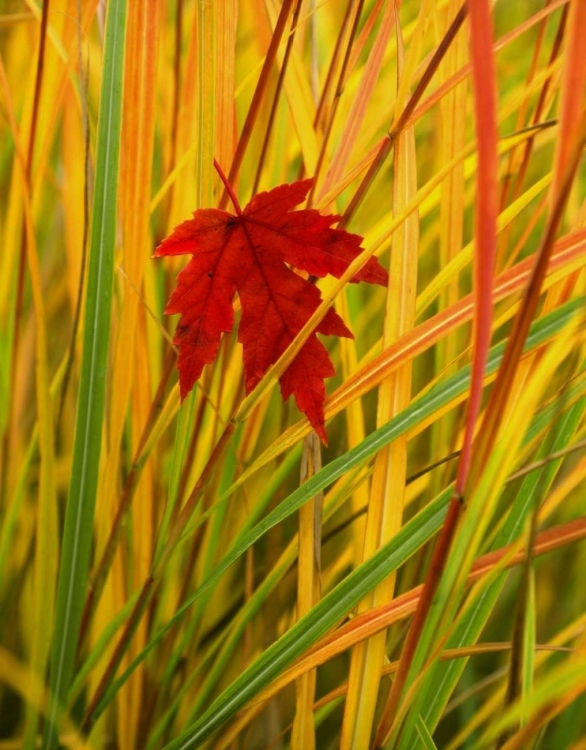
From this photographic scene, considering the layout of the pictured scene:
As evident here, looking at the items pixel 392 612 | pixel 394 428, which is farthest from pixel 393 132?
pixel 392 612

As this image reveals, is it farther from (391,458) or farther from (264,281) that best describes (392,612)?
(264,281)

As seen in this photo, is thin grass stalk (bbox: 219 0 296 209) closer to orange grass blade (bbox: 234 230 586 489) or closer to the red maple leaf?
the red maple leaf

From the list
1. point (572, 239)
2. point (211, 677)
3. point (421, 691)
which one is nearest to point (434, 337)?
point (572, 239)

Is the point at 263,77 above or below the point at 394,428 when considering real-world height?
above

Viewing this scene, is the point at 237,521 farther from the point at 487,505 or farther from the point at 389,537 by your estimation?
the point at 487,505

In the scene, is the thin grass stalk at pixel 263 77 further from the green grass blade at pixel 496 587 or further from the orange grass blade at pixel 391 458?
the green grass blade at pixel 496 587

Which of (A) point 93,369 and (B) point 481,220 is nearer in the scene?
(B) point 481,220

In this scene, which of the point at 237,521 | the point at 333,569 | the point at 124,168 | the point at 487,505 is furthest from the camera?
the point at 237,521
